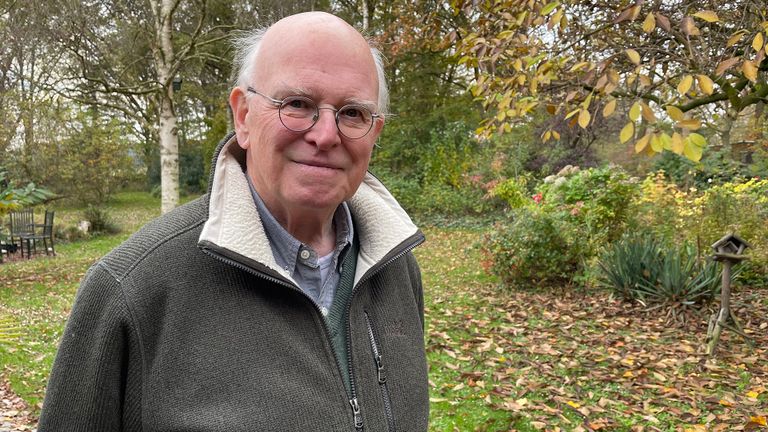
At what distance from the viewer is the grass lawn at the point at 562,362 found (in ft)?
14.1

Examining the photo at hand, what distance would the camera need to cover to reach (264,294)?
1257 mm

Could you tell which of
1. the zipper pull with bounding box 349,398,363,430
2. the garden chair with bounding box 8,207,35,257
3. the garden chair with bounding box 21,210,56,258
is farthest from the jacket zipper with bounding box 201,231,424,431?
the garden chair with bounding box 8,207,35,257

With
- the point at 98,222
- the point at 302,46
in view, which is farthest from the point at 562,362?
the point at 98,222

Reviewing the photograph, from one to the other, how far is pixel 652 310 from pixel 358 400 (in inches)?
253

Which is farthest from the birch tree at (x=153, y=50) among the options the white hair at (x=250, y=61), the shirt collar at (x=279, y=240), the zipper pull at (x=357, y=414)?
the zipper pull at (x=357, y=414)

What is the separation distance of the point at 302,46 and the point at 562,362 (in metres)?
4.89

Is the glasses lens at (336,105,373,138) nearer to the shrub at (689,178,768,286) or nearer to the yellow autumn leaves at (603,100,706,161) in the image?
the yellow autumn leaves at (603,100,706,161)

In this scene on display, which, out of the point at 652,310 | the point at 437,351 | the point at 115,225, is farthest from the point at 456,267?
the point at 115,225

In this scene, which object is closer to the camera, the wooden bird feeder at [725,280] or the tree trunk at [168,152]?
the wooden bird feeder at [725,280]

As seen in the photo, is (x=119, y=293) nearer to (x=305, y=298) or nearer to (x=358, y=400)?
(x=305, y=298)

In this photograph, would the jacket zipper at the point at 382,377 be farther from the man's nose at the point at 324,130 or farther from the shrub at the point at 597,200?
the shrub at the point at 597,200

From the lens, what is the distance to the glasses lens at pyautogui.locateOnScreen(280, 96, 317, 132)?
1.27 meters

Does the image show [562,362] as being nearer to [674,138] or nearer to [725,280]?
[725,280]

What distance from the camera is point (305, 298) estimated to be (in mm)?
1270
